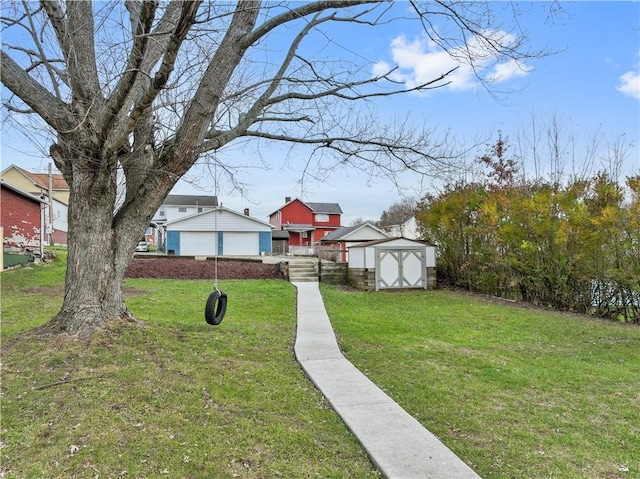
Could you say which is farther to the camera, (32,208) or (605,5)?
(32,208)

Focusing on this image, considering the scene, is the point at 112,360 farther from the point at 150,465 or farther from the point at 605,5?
the point at 605,5

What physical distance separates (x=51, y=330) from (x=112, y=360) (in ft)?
3.25

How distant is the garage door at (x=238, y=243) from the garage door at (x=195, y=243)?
3.14 feet

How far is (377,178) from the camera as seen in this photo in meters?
6.58

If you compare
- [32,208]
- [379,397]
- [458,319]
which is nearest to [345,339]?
[379,397]

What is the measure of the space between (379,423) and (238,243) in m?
23.1

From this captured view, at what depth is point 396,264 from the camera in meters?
13.4

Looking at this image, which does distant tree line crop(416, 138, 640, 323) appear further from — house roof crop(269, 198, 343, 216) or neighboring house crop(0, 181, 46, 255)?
house roof crop(269, 198, 343, 216)

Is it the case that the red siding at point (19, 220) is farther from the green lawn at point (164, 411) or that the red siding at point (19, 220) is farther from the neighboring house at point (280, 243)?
the neighboring house at point (280, 243)

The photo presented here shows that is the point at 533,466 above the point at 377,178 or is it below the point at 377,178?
below

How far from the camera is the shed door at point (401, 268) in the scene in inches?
525

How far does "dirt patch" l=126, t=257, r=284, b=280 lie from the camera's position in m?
15.0

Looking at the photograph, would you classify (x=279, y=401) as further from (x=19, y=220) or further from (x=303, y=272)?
(x=19, y=220)

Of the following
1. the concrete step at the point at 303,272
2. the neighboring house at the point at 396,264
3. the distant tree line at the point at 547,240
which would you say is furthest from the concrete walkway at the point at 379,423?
the concrete step at the point at 303,272
